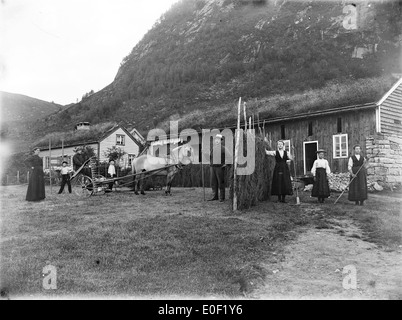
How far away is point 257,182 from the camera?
1145 centimetres

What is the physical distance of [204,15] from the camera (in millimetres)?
68312

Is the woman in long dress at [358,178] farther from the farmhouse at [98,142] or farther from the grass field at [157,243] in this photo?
the farmhouse at [98,142]

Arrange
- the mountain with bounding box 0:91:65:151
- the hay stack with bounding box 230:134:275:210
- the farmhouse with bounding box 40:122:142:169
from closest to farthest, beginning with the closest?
the hay stack with bounding box 230:134:275:210
the farmhouse with bounding box 40:122:142:169
the mountain with bounding box 0:91:65:151

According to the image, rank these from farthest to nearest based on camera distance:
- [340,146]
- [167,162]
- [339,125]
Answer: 1. [339,125]
2. [340,146]
3. [167,162]

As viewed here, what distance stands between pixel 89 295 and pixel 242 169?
6.71 m

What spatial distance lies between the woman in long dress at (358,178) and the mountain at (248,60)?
80.3 feet

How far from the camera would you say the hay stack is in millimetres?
10516

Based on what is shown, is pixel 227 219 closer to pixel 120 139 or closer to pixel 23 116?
pixel 120 139

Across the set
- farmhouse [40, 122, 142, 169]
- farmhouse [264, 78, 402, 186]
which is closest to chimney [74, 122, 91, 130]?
farmhouse [40, 122, 142, 169]

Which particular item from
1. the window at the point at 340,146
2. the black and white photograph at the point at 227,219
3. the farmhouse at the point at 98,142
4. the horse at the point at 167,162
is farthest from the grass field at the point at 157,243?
the farmhouse at the point at 98,142

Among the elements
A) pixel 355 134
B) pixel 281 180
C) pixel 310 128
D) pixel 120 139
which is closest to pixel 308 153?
pixel 310 128

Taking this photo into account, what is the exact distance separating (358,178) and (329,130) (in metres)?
Result: 8.27

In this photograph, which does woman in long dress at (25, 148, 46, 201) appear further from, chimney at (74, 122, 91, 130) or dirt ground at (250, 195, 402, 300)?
chimney at (74, 122, 91, 130)
